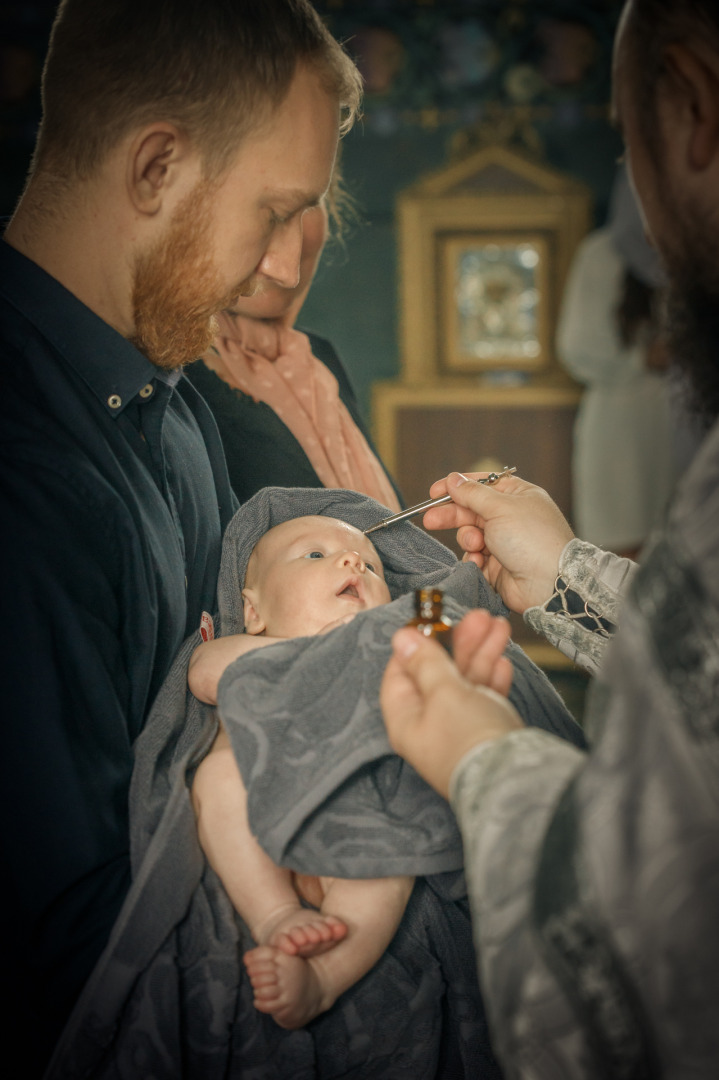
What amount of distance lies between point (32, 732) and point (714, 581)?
2.08 feet

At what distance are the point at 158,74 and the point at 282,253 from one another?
231 mm

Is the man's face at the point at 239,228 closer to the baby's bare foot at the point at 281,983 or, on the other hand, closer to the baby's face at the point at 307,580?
the baby's face at the point at 307,580

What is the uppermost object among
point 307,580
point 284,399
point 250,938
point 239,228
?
point 239,228

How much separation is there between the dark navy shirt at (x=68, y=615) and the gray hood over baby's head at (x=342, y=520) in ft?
0.58

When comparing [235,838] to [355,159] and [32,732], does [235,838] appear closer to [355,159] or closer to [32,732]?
[32,732]

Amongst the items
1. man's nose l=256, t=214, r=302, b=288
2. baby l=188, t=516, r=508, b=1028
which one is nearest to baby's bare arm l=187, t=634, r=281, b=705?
baby l=188, t=516, r=508, b=1028

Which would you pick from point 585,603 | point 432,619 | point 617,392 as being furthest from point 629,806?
point 617,392

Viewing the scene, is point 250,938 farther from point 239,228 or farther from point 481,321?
point 481,321

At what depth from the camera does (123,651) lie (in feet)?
3.18

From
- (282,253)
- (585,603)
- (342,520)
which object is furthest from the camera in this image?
→ (342,520)

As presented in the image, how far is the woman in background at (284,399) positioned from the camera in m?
1.35

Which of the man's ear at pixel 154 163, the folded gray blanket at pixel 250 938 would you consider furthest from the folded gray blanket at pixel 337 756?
the man's ear at pixel 154 163

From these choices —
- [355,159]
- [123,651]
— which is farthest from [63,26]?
[355,159]

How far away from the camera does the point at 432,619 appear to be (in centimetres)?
87
